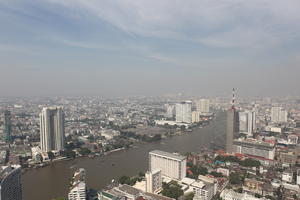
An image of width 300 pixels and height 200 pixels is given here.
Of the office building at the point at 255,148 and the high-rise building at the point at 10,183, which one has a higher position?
the high-rise building at the point at 10,183

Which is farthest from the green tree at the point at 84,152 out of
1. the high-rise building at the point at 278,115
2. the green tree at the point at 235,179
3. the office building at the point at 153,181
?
the high-rise building at the point at 278,115

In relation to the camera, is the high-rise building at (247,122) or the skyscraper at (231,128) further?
the high-rise building at (247,122)

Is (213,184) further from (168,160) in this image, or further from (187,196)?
(168,160)

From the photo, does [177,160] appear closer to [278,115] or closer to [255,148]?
[255,148]

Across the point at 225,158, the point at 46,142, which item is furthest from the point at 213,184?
the point at 46,142

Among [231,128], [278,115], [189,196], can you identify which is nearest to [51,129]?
[189,196]

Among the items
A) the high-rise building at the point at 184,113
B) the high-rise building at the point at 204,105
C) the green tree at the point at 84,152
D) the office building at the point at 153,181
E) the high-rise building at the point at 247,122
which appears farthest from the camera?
the high-rise building at the point at 204,105

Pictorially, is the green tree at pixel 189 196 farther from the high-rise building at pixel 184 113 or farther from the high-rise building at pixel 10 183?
the high-rise building at pixel 184 113

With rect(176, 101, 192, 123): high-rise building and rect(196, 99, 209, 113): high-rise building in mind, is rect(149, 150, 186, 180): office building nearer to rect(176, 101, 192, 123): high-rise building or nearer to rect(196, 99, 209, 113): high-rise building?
rect(176, 101, 192, 123): high-rise building
